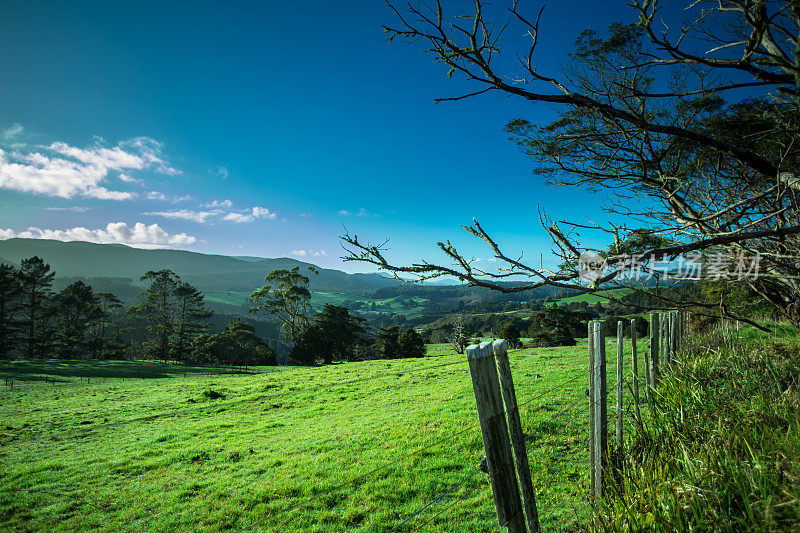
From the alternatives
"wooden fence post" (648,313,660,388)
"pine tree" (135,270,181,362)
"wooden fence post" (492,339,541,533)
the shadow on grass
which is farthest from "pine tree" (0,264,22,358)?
"wooden fence post" (648,313,660,388)

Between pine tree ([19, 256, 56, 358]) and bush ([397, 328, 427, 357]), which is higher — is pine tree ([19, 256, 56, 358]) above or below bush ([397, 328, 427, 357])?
above

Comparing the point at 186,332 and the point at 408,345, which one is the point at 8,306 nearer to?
the point at 186,332

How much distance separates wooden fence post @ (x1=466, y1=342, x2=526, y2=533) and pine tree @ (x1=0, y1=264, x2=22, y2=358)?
66.3m

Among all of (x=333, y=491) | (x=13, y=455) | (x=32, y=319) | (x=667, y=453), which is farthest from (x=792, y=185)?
(x=32, y=319)

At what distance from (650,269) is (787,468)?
5.43ft

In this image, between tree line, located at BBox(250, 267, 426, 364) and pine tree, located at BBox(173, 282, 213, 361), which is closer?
tree line, located at BBox(250, 267, 426, 364)

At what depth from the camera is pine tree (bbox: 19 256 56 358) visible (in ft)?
155

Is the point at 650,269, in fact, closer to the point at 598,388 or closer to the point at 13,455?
the point at 598,388

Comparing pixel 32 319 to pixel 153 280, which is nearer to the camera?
pixel 32 319

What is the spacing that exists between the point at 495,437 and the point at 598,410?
2.01 meters

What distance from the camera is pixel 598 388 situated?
3.50m

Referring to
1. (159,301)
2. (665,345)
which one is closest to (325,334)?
(159,301)

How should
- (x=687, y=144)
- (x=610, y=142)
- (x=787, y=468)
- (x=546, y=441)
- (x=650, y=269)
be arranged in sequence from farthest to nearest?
(x=546, y=441) → (x=610, y=142) → (x=687, y=144) → (x=650, y=269) → (x=787, y=468)

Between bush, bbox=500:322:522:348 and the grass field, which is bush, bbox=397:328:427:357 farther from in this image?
the grass field
